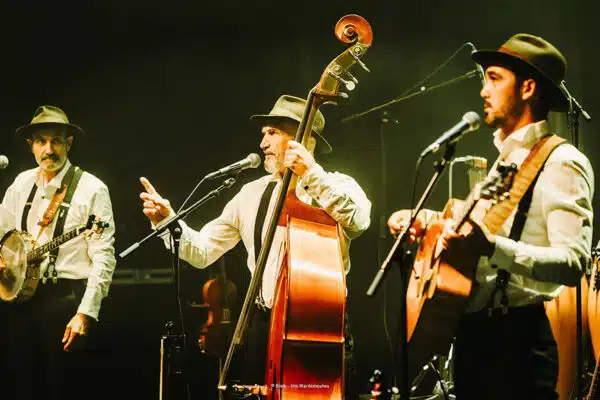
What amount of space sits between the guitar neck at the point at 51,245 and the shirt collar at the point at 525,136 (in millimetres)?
2966

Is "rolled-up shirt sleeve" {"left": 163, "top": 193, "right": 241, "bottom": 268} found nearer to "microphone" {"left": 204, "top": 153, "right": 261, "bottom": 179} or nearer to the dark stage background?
"microphone" {"left": 204, "top": 153, "right": 261, "bottom": 179}

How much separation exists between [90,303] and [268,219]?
4.73 feet

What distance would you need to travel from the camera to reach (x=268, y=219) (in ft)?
13.1

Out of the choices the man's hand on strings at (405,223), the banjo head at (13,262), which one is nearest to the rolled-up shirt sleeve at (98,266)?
the banjo head at (13,262)

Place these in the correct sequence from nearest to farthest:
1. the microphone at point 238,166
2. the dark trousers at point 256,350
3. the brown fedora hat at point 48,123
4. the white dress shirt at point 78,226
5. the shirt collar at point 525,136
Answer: the shirt collar at point 525,136 → the microphone at point 238,166 → the dark trousers at point 256,350 → the white dress shirt at point 78,226 → the brown fedora hat at point 48,123

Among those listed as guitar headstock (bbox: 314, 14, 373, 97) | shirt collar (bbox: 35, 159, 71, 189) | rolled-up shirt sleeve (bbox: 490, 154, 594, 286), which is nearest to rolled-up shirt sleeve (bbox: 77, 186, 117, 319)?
shirt collar (bbox: 35, 159, 71, 189)

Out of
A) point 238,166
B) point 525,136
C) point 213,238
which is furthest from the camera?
point 213,238

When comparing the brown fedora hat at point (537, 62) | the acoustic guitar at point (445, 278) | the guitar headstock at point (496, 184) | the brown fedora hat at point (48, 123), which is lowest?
the acoustic guitar at point (445, 278)

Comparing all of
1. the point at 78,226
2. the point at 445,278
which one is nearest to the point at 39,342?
the point at 78,226

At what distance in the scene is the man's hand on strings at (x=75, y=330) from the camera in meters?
4.49

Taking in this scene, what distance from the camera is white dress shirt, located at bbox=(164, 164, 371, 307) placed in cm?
352

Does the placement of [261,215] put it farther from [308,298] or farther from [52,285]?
[52,285]

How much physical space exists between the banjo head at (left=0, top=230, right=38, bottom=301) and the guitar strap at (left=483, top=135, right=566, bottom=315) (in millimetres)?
3360

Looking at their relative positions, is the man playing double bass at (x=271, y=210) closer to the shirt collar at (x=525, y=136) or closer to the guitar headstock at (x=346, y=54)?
the guitar headstock at (x=346, y=54)
